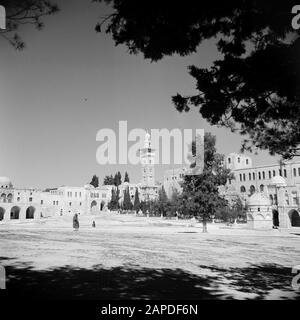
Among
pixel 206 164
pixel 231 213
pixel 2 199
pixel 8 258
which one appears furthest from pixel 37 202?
pixel 8 258

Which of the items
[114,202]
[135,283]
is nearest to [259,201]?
[135,283]

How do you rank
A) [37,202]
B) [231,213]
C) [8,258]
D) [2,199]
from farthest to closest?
1. [37,202]
2. [2,199]
3. [231,213]
4. [8,258]

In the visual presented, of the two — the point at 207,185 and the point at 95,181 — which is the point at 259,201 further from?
the point at 95,181

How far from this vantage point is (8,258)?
11.6 meters

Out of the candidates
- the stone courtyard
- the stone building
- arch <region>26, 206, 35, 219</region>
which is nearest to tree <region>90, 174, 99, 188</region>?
arch <region>26, 206, 35, 219</region>

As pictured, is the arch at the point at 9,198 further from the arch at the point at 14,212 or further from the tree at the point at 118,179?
the tree at the point at 118,179

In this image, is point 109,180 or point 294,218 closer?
point 294,218

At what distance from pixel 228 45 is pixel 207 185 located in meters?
22.9

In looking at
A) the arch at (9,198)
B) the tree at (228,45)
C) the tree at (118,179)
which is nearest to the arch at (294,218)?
the tree at (228,45)

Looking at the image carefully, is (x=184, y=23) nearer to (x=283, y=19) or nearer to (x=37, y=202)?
(x=283, y=19)

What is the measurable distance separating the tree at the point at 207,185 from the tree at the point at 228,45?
2186 cm

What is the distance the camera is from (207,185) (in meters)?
29.7
